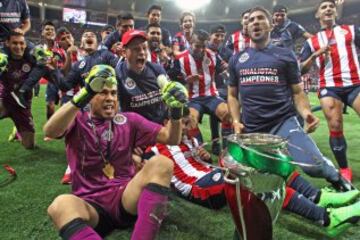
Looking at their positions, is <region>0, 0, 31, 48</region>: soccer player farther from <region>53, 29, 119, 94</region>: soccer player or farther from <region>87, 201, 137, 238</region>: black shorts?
<region>87, 201, 137, 238</region>: black shorts

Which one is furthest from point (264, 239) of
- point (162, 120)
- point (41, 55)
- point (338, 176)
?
point (41, 55)

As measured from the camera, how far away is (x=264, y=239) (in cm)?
190

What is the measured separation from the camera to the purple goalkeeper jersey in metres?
2.59

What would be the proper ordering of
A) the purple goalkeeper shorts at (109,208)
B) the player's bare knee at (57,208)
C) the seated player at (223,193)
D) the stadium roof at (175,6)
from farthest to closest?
the stadium roof at (175,6) → the seated player at (223,193) → the purple goalkeeper shorts at (109,208) → the player's bare knee at (57,208)

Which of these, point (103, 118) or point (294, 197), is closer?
point (103, 118)

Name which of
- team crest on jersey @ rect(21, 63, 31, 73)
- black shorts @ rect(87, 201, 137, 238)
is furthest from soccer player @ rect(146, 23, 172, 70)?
black shorts @ rect(87, 201, 137, 238)

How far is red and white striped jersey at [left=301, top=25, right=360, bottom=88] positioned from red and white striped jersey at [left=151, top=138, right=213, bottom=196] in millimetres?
1928

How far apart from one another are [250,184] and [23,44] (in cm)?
435

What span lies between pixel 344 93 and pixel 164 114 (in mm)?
2068

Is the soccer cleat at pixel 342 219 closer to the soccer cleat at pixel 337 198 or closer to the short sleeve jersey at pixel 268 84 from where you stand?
the soccer cleat at pixel 337 198

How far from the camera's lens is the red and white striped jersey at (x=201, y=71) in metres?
5.50

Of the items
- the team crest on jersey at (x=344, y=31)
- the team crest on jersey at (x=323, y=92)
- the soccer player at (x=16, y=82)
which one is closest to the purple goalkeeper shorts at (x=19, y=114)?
the soccer player at (x=16, y=82)

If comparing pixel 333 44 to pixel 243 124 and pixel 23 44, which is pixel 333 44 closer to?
pixel 243 124

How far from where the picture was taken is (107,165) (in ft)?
8.73
